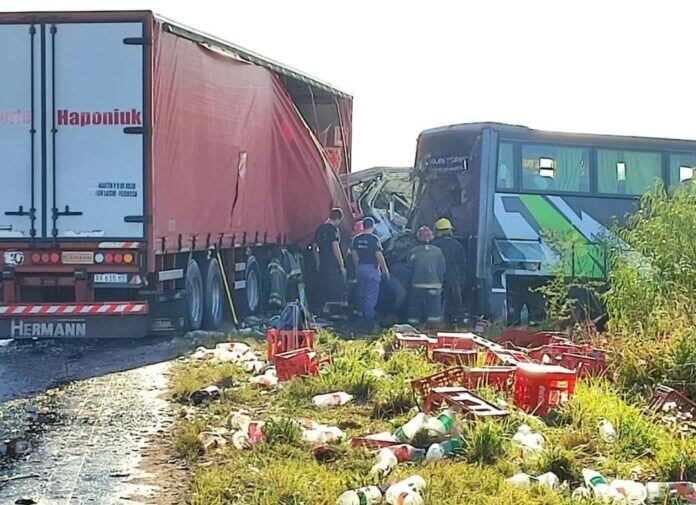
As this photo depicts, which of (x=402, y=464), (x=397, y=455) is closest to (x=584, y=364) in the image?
(x=397, y=455)

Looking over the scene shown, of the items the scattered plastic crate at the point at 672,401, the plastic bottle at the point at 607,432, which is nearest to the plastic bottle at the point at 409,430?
the plastic bottle at the point at 607,432

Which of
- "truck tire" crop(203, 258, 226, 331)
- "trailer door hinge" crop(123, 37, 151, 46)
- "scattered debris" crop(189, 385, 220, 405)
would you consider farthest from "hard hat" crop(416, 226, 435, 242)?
"scattered debris" crop(189, 385, 220, 405)

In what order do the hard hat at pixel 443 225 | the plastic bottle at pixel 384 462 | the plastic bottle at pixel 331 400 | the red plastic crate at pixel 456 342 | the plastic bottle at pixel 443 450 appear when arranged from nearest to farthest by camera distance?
the plastic bottle at pixel 384 462 → the plastic bottle at pixel 443 450 → the plastic bottle at pixel 331 400 → the red plastic crate at pixel 456 342 → the hard hat at pixel 443 225

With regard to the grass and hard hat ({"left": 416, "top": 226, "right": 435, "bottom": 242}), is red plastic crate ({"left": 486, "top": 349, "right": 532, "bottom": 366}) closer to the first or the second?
the grass

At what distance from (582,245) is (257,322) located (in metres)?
4.94

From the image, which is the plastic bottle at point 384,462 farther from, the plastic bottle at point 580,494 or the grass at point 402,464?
the plastic bottle at point 580,494

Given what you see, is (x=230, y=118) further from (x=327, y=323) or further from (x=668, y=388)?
(x=668, y=388)

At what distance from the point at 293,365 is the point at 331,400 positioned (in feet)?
4.04

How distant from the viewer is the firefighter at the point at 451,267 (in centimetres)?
1636

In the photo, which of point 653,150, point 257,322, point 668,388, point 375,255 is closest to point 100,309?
point 257,322

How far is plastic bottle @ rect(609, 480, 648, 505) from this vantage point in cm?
610

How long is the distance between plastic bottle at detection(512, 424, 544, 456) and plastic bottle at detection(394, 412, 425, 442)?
637 millimetres

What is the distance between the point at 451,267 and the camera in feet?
54.1

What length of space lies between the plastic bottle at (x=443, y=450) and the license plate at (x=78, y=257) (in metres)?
6.90
